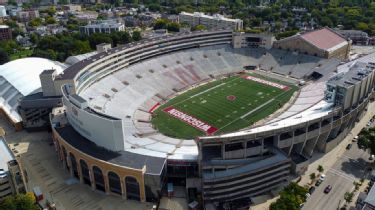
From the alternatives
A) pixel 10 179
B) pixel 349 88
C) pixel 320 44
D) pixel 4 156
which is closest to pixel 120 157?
pixel 10 179

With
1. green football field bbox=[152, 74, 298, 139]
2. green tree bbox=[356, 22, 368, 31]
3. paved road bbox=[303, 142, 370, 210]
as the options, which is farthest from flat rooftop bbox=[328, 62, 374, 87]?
green tree bbox=[356, 22, 368, 31]

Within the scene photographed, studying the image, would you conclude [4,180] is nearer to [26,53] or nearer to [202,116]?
[202,116]

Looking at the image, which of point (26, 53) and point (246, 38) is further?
point (26, 53)

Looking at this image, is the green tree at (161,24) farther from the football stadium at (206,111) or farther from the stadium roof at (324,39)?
the stadium roof at (324,39)

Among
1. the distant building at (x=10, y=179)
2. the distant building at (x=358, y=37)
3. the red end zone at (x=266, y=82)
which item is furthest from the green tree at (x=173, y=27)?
the distant building at (x=10, y=179)

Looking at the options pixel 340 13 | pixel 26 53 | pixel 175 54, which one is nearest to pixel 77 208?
pixel 175 54

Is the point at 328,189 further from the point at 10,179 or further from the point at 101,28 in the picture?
the point at 101,28
